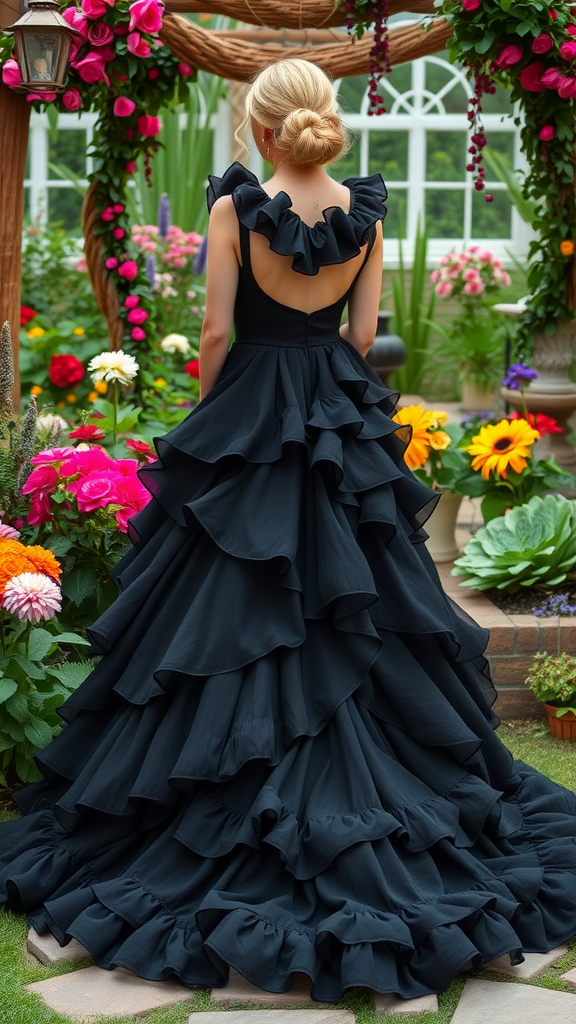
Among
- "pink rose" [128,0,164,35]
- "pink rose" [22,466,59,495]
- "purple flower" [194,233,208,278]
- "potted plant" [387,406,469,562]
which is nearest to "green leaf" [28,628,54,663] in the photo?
"pink rose" [22,466,59,495]

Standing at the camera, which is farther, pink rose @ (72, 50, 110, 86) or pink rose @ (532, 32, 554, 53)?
pink rose @ (72, 50, 110, 86)

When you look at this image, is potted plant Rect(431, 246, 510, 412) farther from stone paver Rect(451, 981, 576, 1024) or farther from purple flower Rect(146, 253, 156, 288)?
stone paver Rect(451, 981, 576, 1024)

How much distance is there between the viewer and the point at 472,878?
7.65 ft

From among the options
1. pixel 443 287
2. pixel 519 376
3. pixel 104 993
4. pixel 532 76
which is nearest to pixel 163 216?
pixel 443 287

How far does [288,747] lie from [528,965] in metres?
0.63

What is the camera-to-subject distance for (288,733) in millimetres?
2301

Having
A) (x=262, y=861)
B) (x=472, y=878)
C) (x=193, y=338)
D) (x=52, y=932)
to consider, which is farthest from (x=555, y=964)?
(x=193, y=338)

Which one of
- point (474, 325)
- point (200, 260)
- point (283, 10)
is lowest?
point (474, 325)

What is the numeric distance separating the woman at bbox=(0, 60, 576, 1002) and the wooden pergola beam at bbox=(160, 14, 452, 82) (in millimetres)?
1942

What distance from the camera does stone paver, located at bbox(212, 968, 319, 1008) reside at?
82.5 inches

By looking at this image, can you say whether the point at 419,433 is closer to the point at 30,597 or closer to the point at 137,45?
the point at 137,45

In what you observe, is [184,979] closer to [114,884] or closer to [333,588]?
[114,884]

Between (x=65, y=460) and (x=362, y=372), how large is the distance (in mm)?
995

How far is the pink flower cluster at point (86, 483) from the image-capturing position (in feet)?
10.1
